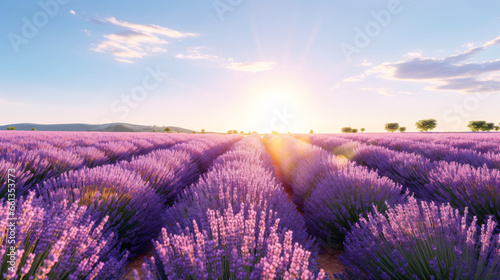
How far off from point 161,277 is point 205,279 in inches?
16.2

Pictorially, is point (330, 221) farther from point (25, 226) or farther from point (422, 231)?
point (25, 226)

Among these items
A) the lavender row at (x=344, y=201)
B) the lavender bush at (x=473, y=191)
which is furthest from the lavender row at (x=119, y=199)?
the lavender bush at (x=473, y=191)

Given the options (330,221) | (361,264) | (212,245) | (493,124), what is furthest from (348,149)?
(493,124)

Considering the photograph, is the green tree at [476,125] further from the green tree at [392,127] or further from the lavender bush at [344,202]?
the lavender bush at [344,202]

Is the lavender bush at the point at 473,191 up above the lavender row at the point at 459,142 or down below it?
below

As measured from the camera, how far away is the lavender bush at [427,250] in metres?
1.61

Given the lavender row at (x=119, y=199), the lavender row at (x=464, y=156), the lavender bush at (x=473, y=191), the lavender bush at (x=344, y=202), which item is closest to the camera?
the lavender row at (x=119, y=199)

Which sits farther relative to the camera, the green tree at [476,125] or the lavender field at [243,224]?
the green tree at [476,125]

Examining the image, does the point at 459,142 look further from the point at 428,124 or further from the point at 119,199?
the point at 428,124

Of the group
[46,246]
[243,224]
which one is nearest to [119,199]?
[46,246]

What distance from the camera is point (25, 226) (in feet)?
4.52

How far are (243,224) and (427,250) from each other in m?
1.20

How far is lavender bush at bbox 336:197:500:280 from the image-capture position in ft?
5.29

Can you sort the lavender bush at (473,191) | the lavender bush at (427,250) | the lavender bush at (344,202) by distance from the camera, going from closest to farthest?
the lavender bush at (427,250)
the lavender bush at (473,191)
the lavender bush at (344,202)
